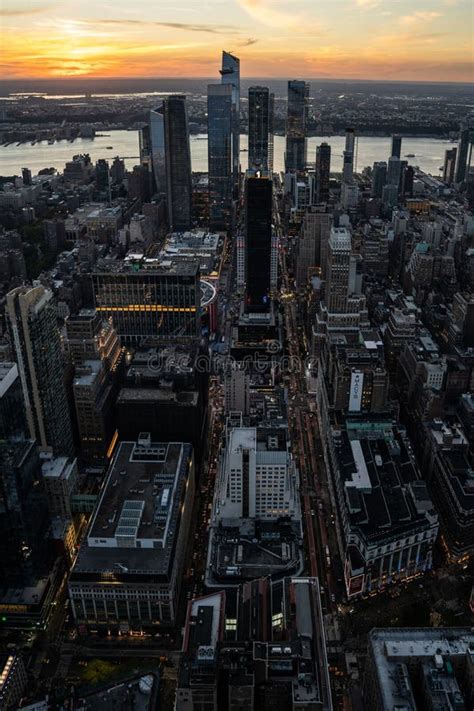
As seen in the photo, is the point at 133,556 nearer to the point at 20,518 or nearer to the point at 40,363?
the point at 20,518

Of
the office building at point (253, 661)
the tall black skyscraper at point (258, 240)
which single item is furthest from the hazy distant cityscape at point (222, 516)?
the tall black skyscraper at point (258, 240)

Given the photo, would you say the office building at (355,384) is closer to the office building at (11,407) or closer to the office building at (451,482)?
the office building at (451,482)

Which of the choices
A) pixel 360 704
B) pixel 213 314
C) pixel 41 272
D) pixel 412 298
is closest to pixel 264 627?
pixel 360 704

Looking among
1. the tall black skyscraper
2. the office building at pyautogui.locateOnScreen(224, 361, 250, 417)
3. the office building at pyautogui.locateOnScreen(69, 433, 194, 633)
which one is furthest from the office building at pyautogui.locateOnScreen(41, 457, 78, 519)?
the tall black skyscraper

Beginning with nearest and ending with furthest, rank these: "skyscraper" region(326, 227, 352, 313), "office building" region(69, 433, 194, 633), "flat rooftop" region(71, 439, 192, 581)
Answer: "office building" region(69, 433, 194, 633) < "flat rooftop" region(71, 439, 192, 581) < "skyscraper" region(326, 227, 352, 313)

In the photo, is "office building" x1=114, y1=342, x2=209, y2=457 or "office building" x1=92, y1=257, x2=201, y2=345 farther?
"office building" x1=92, y1=257, x2=201, y2=345

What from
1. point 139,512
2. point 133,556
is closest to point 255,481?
point 139,512

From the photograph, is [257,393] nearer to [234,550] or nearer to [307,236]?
[234,550]

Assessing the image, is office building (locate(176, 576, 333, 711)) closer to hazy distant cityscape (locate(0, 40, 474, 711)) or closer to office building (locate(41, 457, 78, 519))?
hazy distant cityscape (locate(0, 40, 474, 711))
